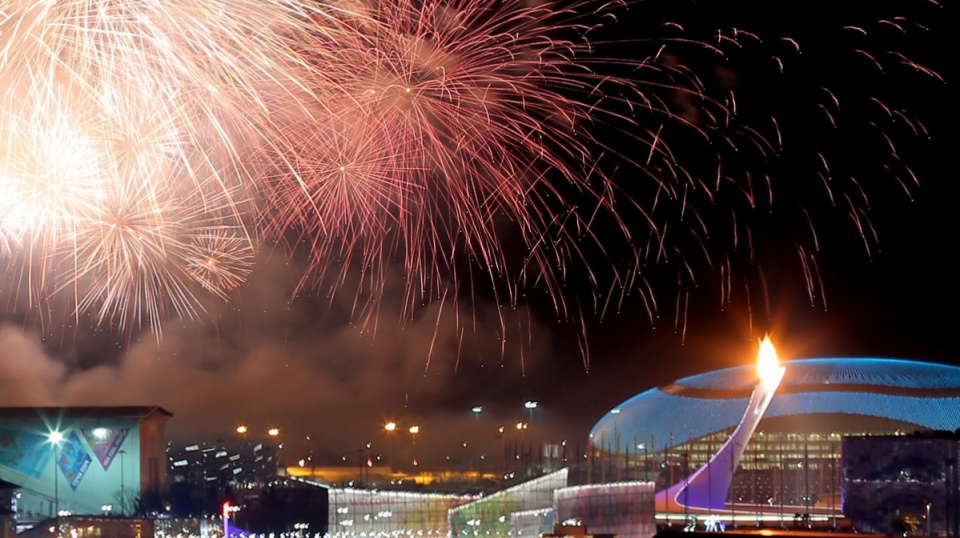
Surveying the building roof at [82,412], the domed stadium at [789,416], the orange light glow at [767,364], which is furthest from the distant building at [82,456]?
the orange light glow at [767,364]

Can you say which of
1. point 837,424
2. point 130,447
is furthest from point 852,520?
point 130,447

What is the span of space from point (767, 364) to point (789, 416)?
112 inches

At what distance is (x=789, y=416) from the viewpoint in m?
53.8

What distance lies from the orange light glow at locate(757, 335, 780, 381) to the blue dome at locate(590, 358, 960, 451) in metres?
1.06

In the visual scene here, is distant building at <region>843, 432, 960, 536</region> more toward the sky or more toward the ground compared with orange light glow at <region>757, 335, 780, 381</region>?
more toward the ground

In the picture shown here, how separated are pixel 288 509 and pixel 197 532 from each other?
545 centimetres

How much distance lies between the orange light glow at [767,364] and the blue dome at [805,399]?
3.47ft

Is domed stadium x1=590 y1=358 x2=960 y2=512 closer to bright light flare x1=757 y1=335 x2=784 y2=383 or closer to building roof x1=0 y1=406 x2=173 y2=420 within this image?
bright light flare x1=757 y1=335 x2=784 y2=383

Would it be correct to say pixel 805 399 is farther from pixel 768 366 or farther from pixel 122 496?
pixel 122 496

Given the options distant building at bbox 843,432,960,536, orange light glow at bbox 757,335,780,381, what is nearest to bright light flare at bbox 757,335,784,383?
orange light glow at bbox 757,335,780,381

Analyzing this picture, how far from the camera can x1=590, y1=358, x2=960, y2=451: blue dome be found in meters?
53.3

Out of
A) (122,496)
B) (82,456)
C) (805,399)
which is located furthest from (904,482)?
(82,456)

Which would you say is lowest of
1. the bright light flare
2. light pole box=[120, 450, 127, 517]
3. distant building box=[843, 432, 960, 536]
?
light pole box=[120, 450, 127, 517]

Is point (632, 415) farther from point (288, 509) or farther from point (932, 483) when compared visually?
point (932, 483)
